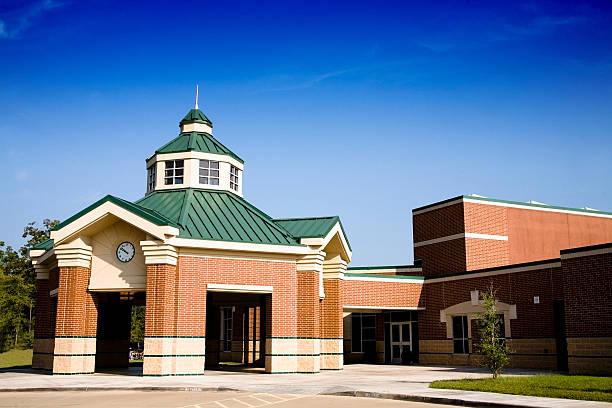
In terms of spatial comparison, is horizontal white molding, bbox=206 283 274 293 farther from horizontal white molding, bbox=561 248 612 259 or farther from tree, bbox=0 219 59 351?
tree, bbox=0 219 59 351

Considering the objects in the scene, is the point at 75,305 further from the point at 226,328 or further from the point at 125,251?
the point at 226,328

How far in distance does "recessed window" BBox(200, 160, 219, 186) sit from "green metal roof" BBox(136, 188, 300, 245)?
0.58m

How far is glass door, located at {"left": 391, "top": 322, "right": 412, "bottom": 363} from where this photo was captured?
41.4 m

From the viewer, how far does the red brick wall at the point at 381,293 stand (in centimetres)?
3828

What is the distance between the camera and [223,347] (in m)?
46.5

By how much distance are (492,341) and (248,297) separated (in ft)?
44.2

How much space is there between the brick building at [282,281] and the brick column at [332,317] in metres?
0.05

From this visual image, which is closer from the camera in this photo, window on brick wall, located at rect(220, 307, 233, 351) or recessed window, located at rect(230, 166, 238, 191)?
recessed window, located at rect(230, 166, 238, 191)

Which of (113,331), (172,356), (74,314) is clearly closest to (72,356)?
(74,314)

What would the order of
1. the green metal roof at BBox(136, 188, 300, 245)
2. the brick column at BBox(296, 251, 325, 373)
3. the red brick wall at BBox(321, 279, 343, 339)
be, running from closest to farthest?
the green metal roof at BBox(136, 188, 300, 245) < the brick column at BBox(296, 251, 325, 373) < the red brick wall at BBox(321, 279, 343, 339)

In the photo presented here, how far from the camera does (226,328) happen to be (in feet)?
153

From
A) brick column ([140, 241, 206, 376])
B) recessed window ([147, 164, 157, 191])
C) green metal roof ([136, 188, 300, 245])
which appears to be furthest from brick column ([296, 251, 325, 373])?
recessed window ([147, 164, 157, 191])

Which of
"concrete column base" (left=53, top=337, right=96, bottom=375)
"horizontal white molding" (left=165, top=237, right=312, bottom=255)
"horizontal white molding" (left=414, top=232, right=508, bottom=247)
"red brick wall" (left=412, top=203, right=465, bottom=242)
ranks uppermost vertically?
"red brick wall" (left=412, top=203, right=465, bottom=242)

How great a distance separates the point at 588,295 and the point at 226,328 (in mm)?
27448
